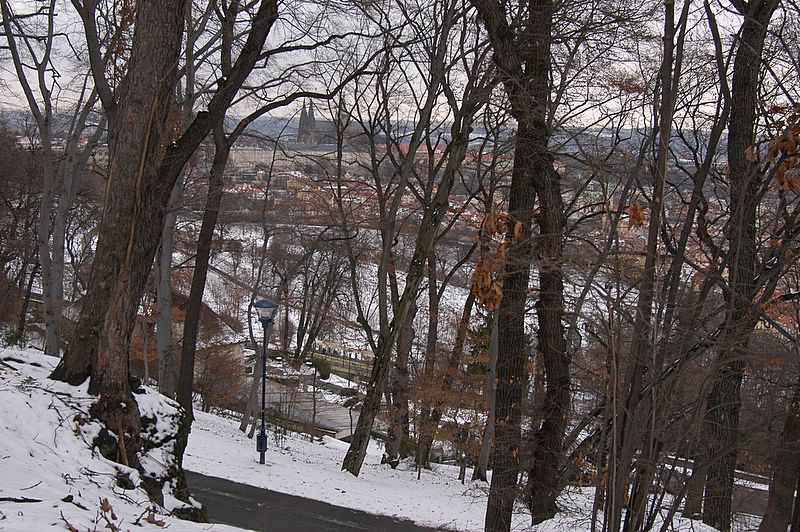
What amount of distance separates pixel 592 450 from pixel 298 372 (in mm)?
25643

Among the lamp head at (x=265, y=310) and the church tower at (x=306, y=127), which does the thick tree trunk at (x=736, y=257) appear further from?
the church tower at (x=306, y=127)

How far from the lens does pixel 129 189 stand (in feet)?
20.8

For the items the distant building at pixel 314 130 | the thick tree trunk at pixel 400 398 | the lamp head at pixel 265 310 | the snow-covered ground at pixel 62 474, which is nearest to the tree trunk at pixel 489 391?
the thick tree trunk at pixel 400 398

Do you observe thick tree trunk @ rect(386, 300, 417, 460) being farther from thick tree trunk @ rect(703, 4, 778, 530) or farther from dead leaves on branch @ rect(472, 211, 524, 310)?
dead leaves on branch @ rect(472, 211, 524, 310)

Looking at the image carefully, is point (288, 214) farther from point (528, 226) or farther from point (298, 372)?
point (528, 226)

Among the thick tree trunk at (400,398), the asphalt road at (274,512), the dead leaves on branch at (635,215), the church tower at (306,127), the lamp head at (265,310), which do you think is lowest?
the asphalt road at (274,512)

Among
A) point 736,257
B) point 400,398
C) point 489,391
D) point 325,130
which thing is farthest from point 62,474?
point 325,130

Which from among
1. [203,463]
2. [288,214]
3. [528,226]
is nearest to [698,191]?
[528,226]

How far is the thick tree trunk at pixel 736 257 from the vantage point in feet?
16.0

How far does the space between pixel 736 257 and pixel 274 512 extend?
825 centimetres

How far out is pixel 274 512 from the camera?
34.2ft

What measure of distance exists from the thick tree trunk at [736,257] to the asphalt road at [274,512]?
4705 mm

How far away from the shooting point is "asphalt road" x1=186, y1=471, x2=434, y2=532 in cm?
966

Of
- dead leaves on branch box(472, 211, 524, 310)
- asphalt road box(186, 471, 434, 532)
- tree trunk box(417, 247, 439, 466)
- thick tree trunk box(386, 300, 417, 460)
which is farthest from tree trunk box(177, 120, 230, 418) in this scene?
dead leaves on branch box(472, 211, 524, 310)
